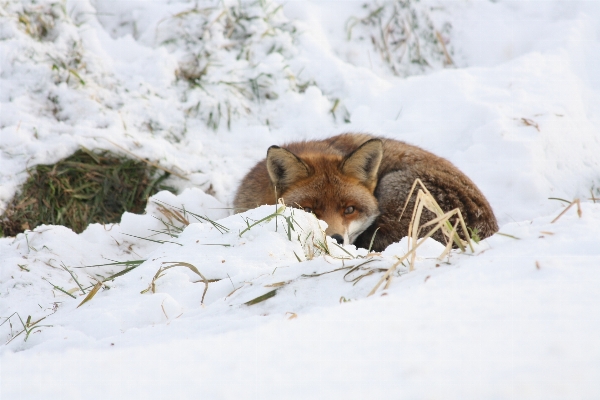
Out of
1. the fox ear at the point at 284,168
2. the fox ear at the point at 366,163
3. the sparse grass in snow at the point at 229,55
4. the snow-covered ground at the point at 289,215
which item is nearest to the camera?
the snow-covered ground at the point at 289,215

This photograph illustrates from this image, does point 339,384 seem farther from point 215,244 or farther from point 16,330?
point 16,330

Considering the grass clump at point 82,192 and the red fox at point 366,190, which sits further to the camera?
the grass clump at point 82,192

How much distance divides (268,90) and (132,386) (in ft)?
20.1

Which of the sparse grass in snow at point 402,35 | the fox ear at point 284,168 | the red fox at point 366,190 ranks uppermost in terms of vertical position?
the sparse grass in snow at point 402,35

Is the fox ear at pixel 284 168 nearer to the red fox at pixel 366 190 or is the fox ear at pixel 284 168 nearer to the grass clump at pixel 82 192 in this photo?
the red fox at pixel 366 190

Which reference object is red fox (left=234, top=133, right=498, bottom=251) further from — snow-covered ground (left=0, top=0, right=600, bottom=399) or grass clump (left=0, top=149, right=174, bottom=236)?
grass clump (left=0, top=149, right=174, bottom=236)

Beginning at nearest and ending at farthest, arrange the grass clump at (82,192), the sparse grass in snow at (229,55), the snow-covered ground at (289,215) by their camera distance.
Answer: the snow-covered ground at (289,215)
the grass clump at (82,192)
the sparse grass in snow at (229,55)

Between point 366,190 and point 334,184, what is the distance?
Result: 377 mm

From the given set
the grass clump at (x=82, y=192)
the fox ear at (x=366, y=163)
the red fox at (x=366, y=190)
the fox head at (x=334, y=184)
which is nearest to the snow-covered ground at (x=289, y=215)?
the grass clump at (x=82, y=192)

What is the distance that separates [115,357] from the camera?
2090mm

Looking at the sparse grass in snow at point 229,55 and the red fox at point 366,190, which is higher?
the sparse grass in snow at point 229,55

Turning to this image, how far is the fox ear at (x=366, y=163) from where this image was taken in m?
5.15

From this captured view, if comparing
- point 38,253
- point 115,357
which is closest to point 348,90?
point 38,253

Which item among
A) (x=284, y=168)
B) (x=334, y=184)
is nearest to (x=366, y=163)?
(x=334, y=184)
